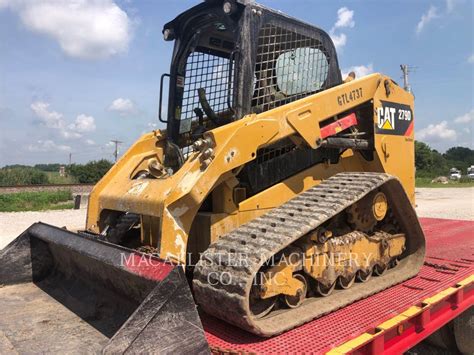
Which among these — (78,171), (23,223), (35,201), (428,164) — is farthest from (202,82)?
(428,164)

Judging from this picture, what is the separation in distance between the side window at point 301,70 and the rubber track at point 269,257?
106 centimetres

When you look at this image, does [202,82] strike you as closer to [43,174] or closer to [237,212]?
[237,212]

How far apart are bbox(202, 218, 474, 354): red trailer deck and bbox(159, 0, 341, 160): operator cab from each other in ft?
5.94

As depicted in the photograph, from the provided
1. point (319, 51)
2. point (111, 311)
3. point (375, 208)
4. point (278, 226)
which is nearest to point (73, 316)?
point (111, 311)

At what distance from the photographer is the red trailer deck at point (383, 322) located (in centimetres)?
269

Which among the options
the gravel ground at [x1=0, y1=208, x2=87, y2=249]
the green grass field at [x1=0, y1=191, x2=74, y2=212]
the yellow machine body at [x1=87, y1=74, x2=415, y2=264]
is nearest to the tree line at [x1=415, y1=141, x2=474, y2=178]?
the green grass field at [x1=0, y1=191, x2=74, y2=212]

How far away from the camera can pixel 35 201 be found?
69.5 feet

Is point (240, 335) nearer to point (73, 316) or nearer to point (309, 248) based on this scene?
point (309, 248)

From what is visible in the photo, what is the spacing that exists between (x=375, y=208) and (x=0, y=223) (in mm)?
12971

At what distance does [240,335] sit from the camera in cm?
282

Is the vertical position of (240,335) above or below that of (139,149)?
below

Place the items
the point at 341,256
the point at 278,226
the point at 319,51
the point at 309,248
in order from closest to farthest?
1. the point at 278,226
2. the point at 309,248
3. the point at 341,256
4. the point at 319,51

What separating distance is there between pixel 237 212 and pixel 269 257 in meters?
0.92

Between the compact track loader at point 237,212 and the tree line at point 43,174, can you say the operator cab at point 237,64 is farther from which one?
the tree line at point 43,174
